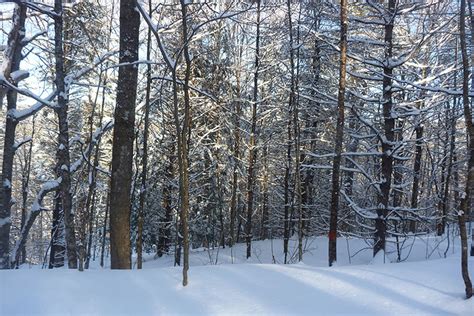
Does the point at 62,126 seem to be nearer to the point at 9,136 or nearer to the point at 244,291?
the point at 9,136

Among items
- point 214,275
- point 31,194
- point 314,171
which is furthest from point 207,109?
point 31,194

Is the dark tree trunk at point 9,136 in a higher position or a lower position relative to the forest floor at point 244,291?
higher

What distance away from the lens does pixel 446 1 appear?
7.02 meters

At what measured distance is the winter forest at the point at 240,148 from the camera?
10.6ft

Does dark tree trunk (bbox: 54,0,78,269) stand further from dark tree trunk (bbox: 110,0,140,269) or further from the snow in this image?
the snow

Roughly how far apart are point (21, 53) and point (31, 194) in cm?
2622

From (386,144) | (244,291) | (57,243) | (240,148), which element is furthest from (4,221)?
(240,148)

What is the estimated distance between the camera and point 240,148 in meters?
15.6

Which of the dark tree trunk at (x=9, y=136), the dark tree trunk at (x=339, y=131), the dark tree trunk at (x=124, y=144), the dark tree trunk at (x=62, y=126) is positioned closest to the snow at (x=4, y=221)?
the dark tree trunk at (x=9, y=136)

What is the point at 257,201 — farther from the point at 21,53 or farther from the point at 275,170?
the point at 21,53

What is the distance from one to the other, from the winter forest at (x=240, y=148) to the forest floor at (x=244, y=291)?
0.06 ft

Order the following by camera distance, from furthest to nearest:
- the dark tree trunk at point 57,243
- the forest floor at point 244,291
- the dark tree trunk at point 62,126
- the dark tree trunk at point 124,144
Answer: the dark tree trunk at point 57,243 < the dark tree trunk at point 62,126 < the dark tree trunk at point 124,144 < the forest floor at point 244,291

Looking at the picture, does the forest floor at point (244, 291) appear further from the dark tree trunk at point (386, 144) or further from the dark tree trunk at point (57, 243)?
the dark tree trunk at point (57, 243)

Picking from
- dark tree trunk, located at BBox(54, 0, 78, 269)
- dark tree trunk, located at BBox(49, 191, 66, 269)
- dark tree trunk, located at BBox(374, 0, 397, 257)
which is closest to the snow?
dark tree trunk, located at BBox(54, 0, 78, 269)
